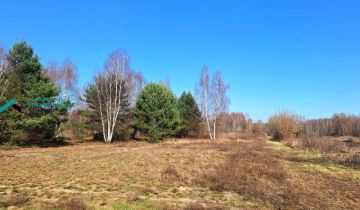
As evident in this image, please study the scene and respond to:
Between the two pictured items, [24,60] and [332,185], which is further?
[24,60]

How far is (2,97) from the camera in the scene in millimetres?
20734

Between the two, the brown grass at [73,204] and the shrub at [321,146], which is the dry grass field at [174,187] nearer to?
the brown grass at [73,204]

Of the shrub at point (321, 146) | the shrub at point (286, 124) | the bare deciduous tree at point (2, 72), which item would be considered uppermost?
the bare deciduous tree at point (2, 72)

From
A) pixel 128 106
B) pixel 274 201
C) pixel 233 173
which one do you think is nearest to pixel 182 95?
pixel 128 106

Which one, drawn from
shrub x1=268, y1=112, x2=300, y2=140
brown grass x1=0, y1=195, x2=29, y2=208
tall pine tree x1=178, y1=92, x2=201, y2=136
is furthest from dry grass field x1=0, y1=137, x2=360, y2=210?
tall pine tree x1=178, y1=92, x2=201, y2=136

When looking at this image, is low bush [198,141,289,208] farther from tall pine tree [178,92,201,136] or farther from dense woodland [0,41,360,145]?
tall pine tree [178,92,201,136]

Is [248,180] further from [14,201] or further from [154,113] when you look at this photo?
[154,113]

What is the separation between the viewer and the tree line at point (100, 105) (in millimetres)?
21406

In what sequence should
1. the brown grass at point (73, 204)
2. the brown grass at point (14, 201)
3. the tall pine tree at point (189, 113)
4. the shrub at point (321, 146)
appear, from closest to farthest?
the brown grass at point (73, 204) < the brown grass at point (14, 201) < the shrub at point (321, 146) < the tall pine tree at point (189, 113)

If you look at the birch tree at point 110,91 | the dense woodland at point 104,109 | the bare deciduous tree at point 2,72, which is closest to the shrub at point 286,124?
the dense woodland at point 104,109

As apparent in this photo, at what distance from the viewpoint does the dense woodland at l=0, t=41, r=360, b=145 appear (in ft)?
70.4

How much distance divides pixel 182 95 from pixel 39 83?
24.2m

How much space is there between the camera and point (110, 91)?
29.5 metres

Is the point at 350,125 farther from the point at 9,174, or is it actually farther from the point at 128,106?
the point at 9,174
